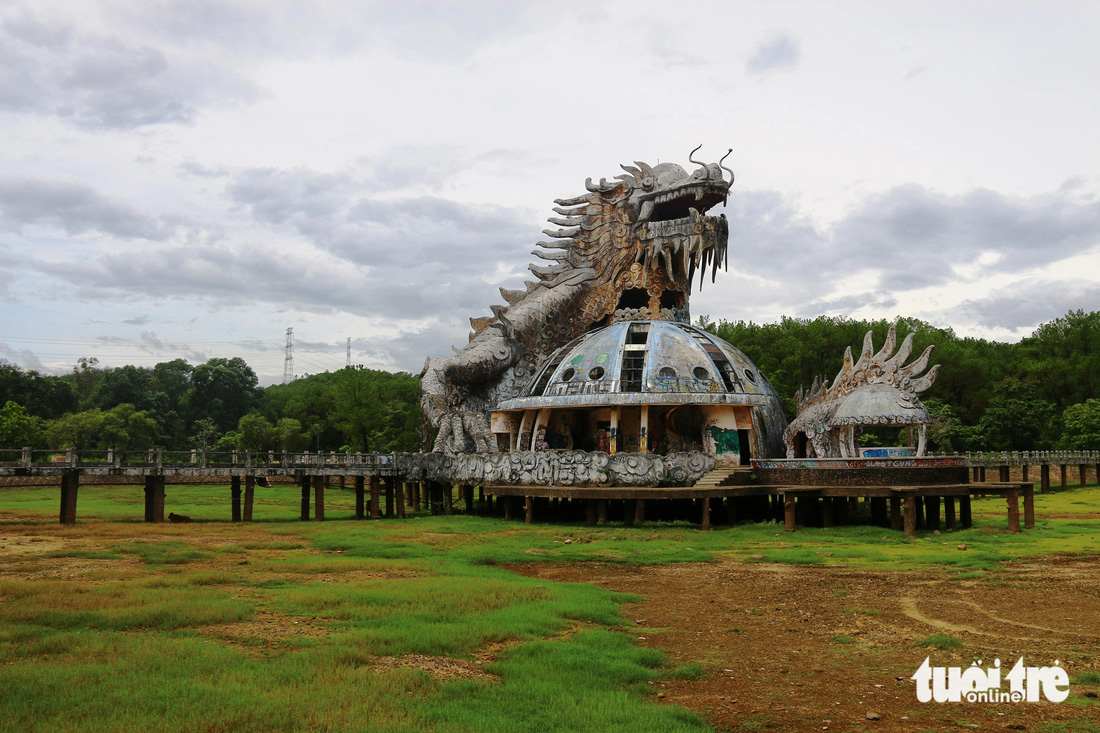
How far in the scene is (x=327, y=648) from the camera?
12148 mm

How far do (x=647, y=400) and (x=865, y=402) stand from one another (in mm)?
8417

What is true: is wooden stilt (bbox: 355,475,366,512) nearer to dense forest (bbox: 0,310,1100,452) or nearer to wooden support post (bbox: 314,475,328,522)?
wooden support post (bbox: 314,475,328,522)

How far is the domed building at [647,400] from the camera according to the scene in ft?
124

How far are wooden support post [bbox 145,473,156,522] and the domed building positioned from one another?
591 inches

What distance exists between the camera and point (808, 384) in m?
67.2

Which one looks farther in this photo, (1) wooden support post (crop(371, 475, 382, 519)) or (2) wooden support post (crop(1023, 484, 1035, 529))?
(1) wooden support post (crop(371, 475, 382, 519))

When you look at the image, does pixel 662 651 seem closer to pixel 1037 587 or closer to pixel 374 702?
pixel 374 702

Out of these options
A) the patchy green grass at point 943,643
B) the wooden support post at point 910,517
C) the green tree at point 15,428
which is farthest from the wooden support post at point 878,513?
the green tree at point 15,428

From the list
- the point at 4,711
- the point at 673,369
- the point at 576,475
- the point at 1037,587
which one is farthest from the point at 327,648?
the point at 673,369

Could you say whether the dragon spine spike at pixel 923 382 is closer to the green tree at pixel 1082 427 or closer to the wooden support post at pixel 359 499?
the wooden support post at pixel 359 499

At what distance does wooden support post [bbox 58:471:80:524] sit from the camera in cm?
3119

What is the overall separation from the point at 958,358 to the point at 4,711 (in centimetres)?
→ 7063

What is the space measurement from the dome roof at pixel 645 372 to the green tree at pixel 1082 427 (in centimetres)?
2723

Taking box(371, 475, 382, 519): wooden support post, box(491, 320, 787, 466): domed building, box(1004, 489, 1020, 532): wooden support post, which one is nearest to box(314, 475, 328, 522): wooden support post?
box(371, 475, 382, 519): wooden support post
